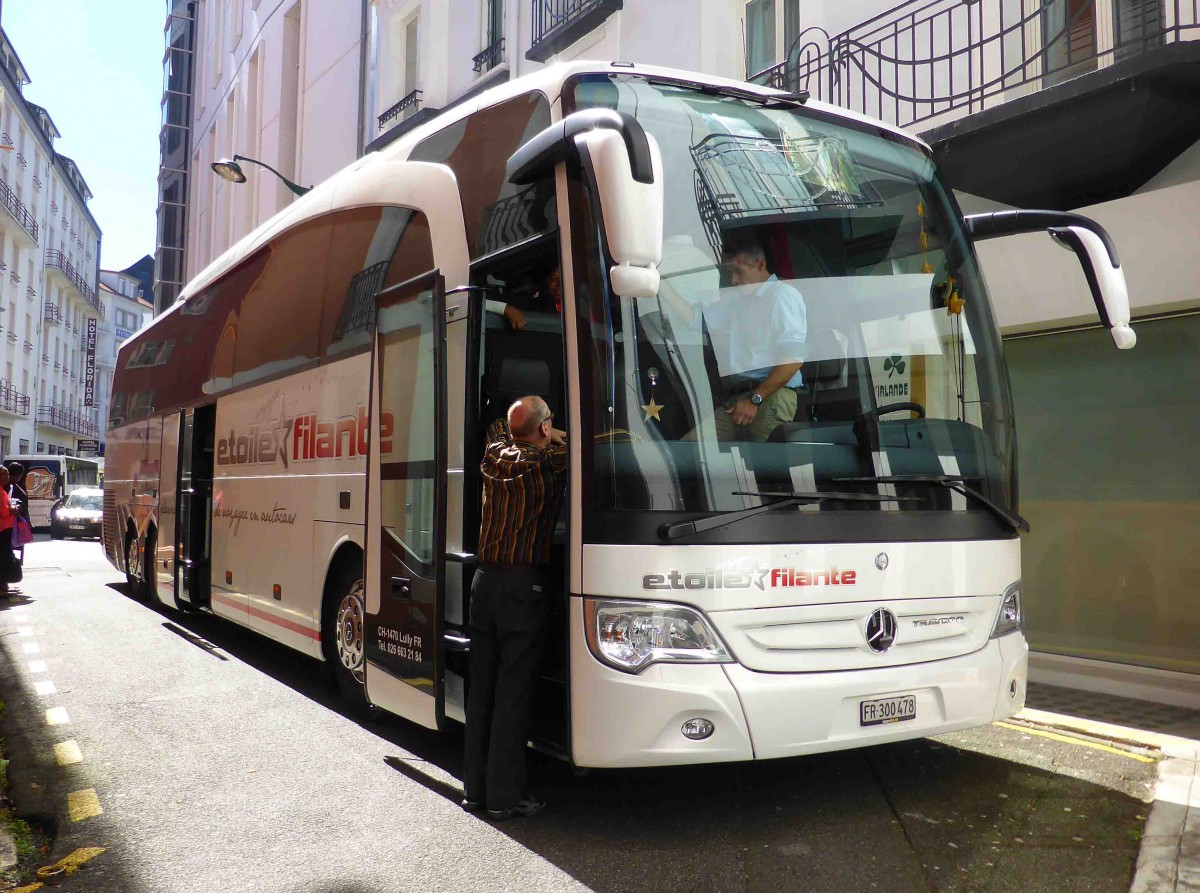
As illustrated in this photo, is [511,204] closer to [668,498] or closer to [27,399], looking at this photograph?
[668,498]

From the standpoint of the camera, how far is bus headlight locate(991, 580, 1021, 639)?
16.4 ft

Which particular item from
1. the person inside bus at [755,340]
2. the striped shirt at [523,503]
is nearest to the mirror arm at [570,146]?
the person inside bus at [755,340]

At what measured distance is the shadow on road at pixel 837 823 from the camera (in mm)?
4109

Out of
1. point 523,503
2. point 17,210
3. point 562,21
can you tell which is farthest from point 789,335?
point 17,210

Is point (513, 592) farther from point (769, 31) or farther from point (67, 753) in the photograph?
point (769, 31)

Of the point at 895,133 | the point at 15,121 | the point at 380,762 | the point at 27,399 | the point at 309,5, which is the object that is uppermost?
the point at 15,121

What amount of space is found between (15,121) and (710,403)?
5641 cm

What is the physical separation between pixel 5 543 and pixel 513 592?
36.8 feet

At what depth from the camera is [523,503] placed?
4.60 m

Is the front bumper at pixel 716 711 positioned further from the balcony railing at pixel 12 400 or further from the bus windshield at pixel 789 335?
the balcony railing at pixel 12 400

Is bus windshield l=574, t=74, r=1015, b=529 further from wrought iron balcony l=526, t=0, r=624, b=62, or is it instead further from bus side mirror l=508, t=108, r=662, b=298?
wrought iron balcony l=526, t=0, r=624, b=62

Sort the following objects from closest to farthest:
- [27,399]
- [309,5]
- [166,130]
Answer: [309,5] < [166,130] < [27,399]

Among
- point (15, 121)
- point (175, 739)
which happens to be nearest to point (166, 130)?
point (15, 121)

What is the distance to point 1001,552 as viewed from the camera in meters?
4.99
